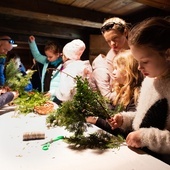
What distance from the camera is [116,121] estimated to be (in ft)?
3.84

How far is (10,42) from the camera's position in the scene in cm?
240

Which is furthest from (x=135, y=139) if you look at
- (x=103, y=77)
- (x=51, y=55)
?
(x=51, y=55)

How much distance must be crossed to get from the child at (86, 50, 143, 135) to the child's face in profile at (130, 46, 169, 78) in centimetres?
37

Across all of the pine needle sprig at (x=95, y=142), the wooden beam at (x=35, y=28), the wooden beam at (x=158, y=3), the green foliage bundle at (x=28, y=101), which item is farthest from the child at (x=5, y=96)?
the wooden beam at (x=35, y=28)

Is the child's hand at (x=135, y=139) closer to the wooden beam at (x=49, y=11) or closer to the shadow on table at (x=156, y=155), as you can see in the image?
the shadow on table at (x=156, y=155)

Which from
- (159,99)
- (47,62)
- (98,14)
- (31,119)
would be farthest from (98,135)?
(47,62)

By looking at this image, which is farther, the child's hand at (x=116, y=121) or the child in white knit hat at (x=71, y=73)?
the child in white knit hat at (x=71, y=73)

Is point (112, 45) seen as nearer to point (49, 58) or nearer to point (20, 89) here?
point (20, 89)

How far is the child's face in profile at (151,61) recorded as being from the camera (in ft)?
3.24

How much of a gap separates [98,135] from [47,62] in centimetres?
244

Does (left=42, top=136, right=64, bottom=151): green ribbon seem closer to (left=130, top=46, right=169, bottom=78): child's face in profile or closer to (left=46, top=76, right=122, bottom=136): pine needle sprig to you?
(left=46, top=76, right=122, bottom=136): pine needle sprig

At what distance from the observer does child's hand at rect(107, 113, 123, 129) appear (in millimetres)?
1163

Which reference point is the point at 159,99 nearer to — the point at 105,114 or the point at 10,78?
the point at 105,114

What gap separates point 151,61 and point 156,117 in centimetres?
26
